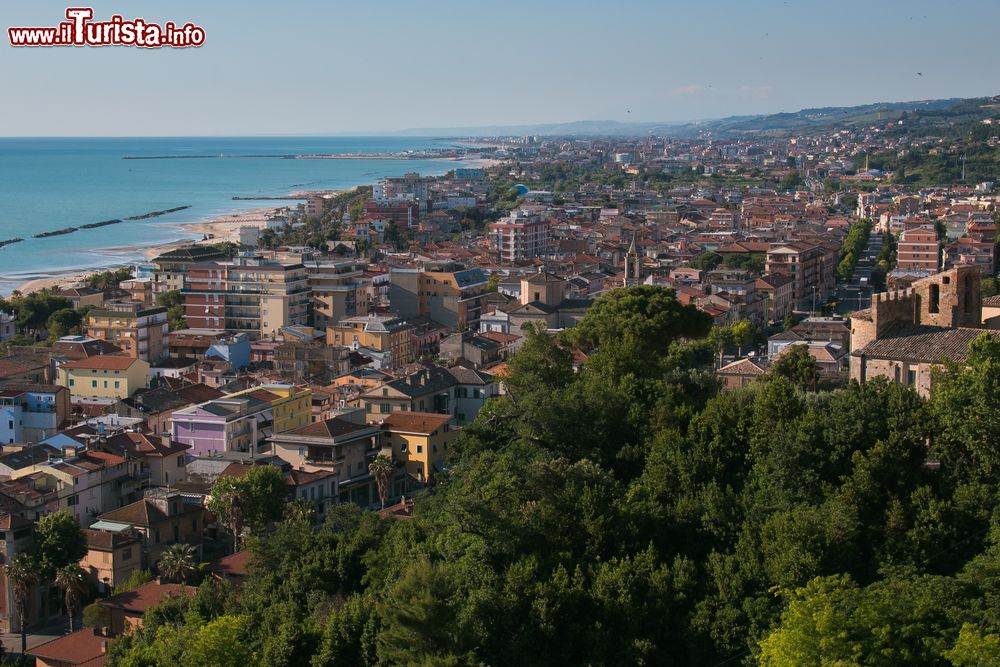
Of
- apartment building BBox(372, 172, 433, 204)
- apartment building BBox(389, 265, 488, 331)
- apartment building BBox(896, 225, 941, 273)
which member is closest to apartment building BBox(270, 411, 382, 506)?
apartment building BBox(389, 265, 488, 331)

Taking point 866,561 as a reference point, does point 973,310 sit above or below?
above

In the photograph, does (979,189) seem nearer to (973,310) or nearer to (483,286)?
(483,286)

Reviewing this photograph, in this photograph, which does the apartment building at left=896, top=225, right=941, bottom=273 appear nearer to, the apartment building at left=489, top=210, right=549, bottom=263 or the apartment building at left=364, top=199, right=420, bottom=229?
the apartment building at left=489, top=210, right=549, bottom=263

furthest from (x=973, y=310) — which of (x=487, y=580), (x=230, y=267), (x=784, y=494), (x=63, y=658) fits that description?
(x=230, y=267)

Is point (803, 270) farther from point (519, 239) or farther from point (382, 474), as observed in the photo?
point (382, 474)

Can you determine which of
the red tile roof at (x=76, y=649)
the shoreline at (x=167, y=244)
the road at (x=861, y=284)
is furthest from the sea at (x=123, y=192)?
the red tile roof at (x=76, y=649)

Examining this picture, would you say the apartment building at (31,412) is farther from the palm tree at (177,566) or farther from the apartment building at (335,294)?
the apartment building at (335,294)
